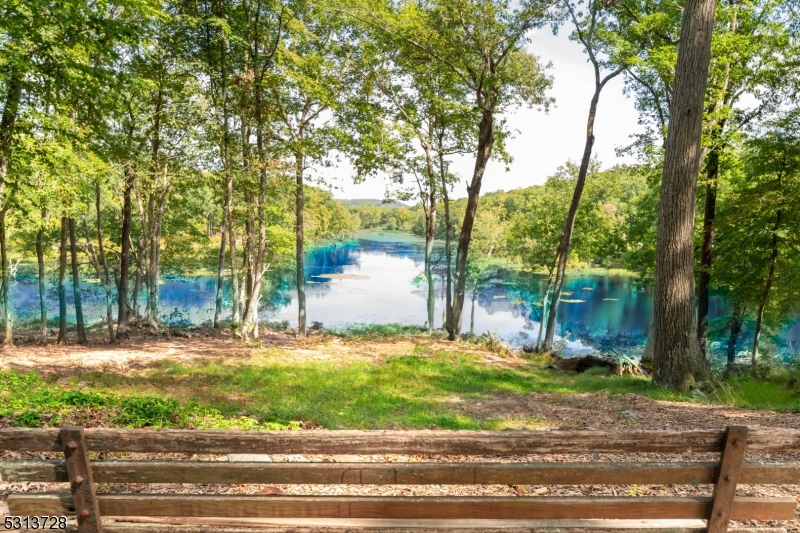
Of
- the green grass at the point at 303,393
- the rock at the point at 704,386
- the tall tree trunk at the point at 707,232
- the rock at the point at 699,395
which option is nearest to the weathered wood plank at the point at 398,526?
the green grass at the point at 303,393

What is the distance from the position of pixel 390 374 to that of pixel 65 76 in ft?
29.6

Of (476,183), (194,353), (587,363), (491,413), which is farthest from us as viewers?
(476,183)

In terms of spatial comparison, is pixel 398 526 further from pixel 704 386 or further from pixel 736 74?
pixel 736 74

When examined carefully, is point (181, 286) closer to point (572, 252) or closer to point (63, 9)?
point (572, 252)

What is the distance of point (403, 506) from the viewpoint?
3184 millimetres

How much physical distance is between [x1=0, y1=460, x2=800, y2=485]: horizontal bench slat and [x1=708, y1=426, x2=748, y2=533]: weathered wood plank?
60 mm

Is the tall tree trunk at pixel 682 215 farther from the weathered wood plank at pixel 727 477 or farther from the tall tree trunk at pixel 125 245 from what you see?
the tall tree trunk at pixel 125 245

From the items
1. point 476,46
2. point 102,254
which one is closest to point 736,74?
point 476,46

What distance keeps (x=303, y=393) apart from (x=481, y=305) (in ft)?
140

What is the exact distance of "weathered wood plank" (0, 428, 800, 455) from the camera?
9.93 feet

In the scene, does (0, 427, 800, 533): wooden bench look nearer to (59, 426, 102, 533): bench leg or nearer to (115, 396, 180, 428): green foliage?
(59, 426, 102, 533): bench leg

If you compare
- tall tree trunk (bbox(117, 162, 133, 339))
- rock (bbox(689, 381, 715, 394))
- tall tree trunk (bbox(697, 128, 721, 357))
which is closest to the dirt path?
tall tree trunk (bbox(117, 162, 133, 339))

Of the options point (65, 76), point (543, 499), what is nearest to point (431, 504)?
point (543, 499)

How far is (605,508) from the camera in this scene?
3266 mm
